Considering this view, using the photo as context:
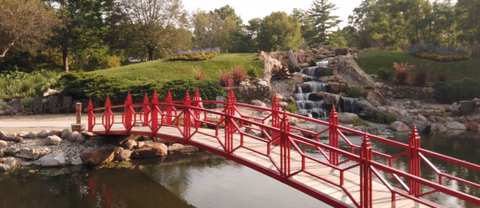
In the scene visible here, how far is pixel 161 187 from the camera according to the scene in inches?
422

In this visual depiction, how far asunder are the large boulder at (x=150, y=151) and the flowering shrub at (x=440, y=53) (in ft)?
78.1

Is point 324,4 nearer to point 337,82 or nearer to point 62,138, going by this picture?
point 337,82

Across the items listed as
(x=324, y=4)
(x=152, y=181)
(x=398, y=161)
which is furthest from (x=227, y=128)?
(x=324, y=4)

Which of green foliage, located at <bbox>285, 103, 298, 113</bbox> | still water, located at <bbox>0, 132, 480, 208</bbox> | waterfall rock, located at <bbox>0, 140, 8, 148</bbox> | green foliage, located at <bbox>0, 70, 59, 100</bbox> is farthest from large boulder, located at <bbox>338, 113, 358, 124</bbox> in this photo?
green foliage, located at <bbox>0, 70, 59, 100</bbox>

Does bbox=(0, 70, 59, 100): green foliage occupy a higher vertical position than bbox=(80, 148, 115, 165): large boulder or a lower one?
higher

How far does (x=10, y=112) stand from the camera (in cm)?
1759

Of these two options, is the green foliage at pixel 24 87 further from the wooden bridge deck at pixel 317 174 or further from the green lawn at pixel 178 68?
the wooden bridge deck at pixel 317 174

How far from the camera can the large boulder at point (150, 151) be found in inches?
526

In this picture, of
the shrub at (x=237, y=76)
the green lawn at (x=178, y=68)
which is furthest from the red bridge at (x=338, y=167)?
the green lawn at (x=178, y=68)

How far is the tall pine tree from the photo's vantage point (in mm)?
53250

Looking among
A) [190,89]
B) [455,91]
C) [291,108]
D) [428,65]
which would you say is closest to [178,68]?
[190,89]

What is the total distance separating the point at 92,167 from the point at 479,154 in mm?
13386

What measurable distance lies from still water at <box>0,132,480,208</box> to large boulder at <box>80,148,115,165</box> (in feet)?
1.49

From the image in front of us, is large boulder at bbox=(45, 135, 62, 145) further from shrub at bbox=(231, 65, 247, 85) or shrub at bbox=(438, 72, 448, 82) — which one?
shrub at bbox=(438, 72, 448, 82)
